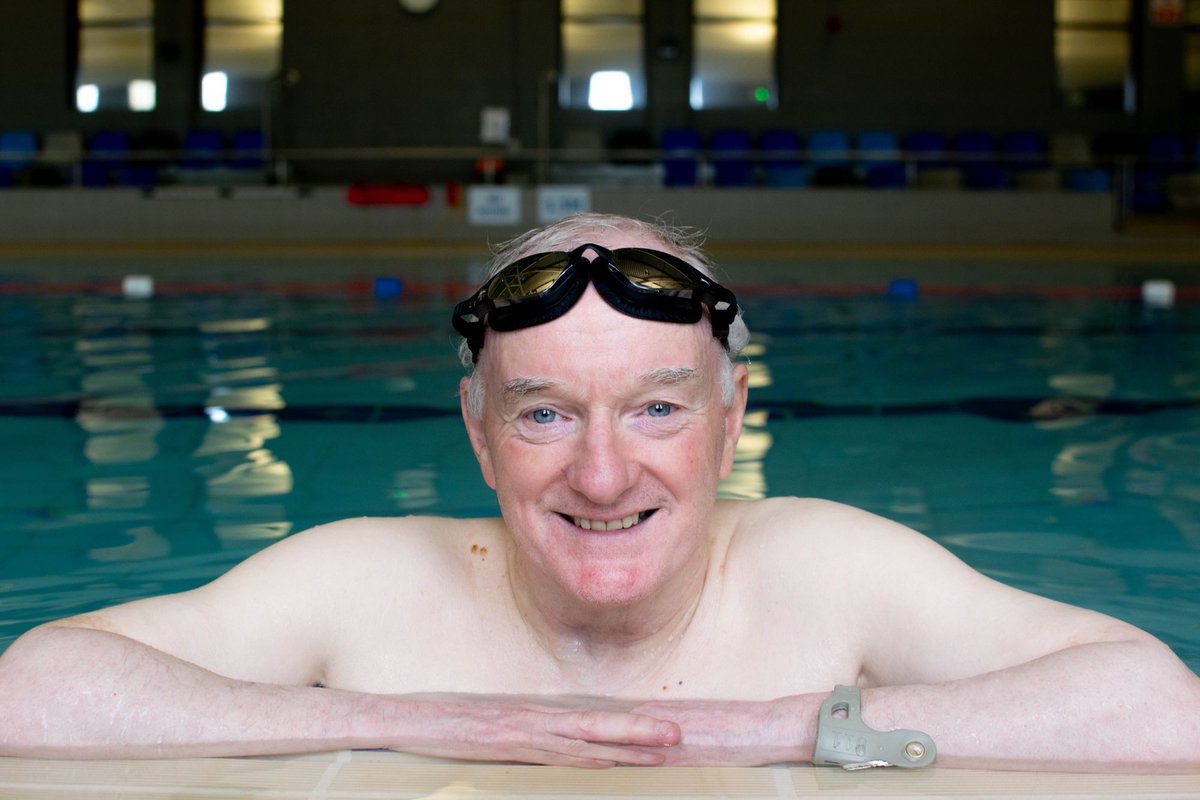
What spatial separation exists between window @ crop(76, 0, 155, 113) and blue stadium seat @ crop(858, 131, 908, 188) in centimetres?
978

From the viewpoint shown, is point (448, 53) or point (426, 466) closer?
point (426, 466)

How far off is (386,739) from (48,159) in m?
16.0

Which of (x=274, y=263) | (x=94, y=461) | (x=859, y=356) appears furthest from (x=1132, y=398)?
(x=274, y=263)

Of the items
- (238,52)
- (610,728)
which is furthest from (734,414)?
(238,52)

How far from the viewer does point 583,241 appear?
2.10 metres

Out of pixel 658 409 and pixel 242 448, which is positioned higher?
pixel 658 409

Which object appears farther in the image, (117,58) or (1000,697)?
(117,58)

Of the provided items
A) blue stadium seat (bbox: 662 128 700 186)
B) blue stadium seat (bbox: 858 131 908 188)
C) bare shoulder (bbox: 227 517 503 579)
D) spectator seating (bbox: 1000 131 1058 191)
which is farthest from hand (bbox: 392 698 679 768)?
spectator seating (bbox: 1000 131 1058 191)

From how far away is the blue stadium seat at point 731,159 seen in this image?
1730 centimetres

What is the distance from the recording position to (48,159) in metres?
16.3

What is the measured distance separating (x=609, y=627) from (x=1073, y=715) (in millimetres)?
705

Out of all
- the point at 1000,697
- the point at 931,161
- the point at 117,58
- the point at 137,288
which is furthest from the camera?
the point at 117,58

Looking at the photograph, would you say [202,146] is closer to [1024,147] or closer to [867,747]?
[1024,147]

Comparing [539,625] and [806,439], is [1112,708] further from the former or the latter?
[806,439]
